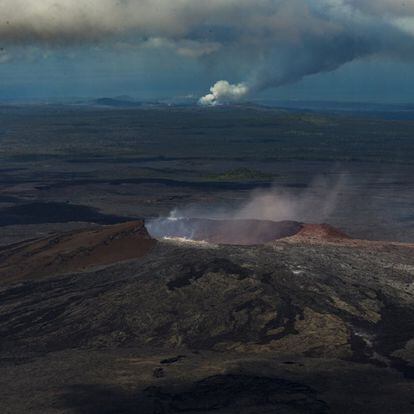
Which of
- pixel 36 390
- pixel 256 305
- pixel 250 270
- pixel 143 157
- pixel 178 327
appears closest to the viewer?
pixel 36 390

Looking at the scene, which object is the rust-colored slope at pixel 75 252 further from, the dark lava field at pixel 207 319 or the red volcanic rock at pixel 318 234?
the red volcanic rock at pixel 318 234

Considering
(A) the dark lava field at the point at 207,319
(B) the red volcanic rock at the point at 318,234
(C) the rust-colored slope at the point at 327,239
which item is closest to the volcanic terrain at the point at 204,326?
(A) the dark lava field at the point at 207,319

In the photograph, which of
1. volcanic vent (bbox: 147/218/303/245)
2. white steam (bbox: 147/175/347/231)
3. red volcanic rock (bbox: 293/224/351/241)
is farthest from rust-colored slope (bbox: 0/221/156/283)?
red volcanic rock (bbox: 293/224/351/241)

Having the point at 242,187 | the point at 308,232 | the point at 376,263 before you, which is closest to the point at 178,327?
the point at 376,263

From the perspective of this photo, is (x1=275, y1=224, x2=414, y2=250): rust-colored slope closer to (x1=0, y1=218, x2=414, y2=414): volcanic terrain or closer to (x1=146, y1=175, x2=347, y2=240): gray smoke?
(x1=0, y1=218, x2=414, y2=414): volcanic terrain

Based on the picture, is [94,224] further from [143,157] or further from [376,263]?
[143,157]

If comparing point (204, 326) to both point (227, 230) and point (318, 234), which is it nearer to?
point (318, 234)
